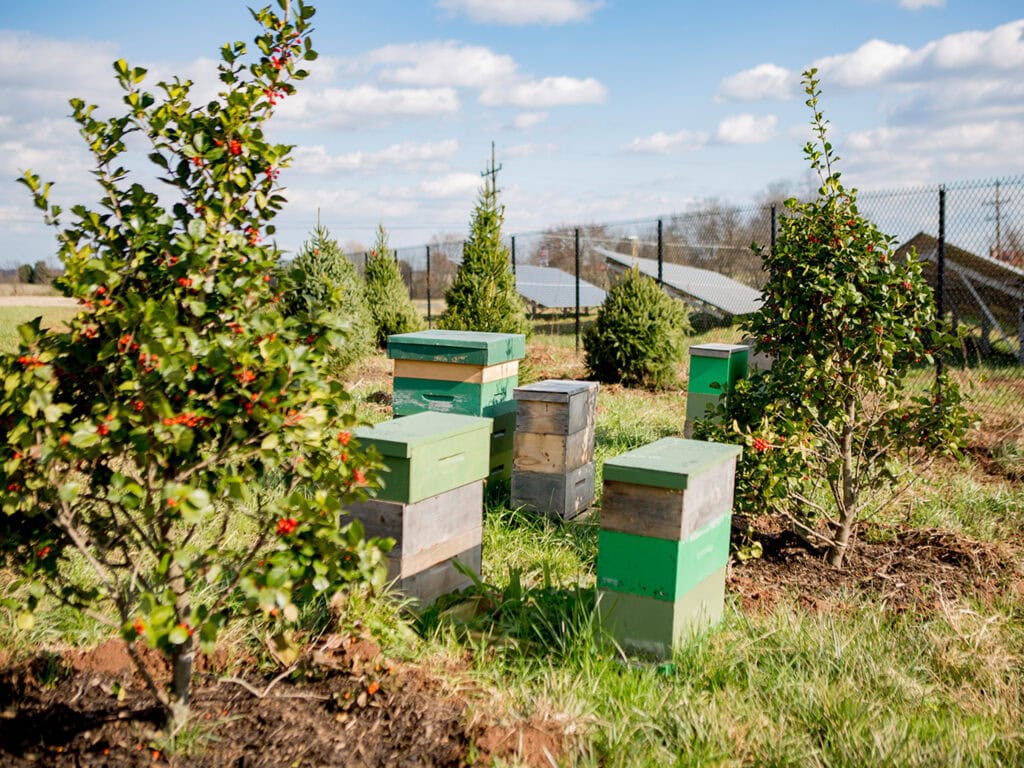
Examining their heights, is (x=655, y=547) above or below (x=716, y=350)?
below

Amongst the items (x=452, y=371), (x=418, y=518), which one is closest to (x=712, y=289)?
(x=452, y=371)

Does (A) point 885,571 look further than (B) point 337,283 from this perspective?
No

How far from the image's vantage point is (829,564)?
459cm

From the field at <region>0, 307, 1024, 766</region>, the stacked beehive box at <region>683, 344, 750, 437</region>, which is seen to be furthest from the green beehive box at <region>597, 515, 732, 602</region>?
the stacked beehive box at <region>683, 344, 750, 437</region>

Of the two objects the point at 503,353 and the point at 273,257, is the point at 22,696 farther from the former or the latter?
the point at 503,353

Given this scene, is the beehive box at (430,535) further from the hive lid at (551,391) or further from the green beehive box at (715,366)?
the green beehive box at (715,366)

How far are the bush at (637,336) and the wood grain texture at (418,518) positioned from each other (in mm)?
7095

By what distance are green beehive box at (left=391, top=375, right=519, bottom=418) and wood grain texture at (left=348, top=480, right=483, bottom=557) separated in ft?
4.86

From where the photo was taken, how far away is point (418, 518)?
3615mm

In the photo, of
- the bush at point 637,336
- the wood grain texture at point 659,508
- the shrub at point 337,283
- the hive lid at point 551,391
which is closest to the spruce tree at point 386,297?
the shrub at point 337,283

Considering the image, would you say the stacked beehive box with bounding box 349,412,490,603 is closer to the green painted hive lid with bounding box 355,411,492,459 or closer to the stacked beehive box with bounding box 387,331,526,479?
the green painted hive lid with bounding box 355,411,492,459

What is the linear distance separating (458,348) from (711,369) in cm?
242

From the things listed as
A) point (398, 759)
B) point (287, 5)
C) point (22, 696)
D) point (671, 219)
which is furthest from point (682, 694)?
point (671, 219)

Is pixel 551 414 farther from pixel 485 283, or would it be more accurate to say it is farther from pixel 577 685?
pixel 485 283
